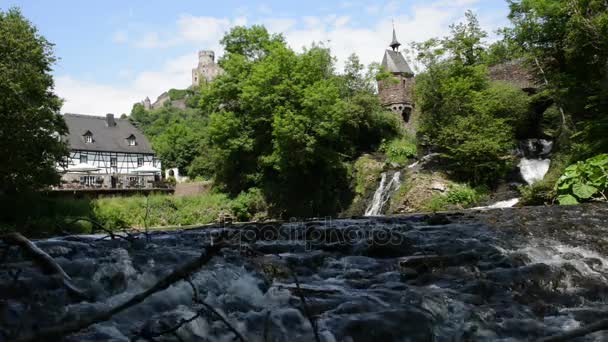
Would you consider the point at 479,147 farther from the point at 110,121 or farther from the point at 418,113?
the point at 110,121

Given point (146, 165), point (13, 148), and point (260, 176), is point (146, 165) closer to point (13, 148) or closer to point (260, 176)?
point (260, 176)

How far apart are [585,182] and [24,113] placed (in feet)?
81.2

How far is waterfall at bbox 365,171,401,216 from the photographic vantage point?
84.4 feet

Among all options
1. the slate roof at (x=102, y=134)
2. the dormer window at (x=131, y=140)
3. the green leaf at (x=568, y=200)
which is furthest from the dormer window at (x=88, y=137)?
the green leaf at (x=568, y=200)

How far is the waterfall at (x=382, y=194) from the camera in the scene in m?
25.7

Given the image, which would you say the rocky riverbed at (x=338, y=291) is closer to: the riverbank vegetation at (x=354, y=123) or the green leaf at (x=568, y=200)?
the green leaf at (x=568, y=200)

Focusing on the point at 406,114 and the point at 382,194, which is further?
the point at 406,114

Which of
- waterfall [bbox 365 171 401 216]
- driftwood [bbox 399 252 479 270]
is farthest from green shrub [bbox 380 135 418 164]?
driftwood [bbox 399 252 479 270]

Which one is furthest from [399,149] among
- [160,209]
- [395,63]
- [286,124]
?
[160,209]

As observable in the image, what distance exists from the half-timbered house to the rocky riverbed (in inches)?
1612

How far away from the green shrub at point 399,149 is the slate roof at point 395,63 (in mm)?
11625

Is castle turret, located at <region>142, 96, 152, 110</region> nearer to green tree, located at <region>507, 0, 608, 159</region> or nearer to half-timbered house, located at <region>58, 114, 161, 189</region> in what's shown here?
half-timbered house, located at <region>58, 114, 161, 189</region>

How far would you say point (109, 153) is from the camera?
1975 inches

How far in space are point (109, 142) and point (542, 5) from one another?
139ft
